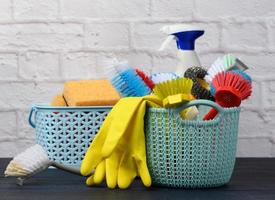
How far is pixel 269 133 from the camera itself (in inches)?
59.2

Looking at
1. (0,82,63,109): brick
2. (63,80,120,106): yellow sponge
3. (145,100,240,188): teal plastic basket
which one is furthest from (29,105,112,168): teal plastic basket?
(0,82,63,109): brick

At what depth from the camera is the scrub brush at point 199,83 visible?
1.00 metres

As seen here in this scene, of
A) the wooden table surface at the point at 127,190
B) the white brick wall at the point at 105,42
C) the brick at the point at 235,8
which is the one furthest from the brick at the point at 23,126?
the brick at the point at 235,8

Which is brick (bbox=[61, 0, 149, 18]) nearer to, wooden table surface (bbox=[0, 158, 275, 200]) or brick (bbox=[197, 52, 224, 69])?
brick (bbox=[197, 52, 224, 69])

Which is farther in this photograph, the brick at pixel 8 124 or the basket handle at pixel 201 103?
the brick at pixel 8 124

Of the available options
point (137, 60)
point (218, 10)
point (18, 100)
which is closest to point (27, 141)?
point (18, 100)

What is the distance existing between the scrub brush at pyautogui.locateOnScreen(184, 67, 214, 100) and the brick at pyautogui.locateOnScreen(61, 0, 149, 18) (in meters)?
0.49

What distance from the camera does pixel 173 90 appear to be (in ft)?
3.18

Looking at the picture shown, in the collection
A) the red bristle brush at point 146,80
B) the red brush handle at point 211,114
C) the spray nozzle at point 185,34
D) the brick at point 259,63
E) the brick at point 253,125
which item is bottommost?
the brick at point 253,125

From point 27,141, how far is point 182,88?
64 centimetres

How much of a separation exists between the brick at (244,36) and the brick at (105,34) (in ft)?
0.80

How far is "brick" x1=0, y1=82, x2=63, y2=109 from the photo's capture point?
1.49 meters

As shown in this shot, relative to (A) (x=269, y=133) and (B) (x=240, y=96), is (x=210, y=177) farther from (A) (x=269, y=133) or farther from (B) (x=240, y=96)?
(A) (x=269, y=133)

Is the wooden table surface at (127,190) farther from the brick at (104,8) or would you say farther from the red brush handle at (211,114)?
the brick at (104,8)
